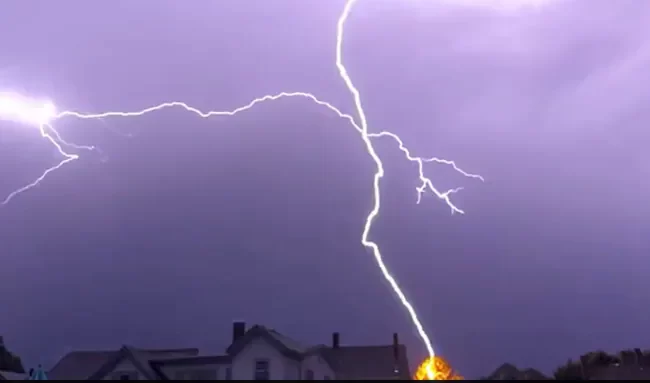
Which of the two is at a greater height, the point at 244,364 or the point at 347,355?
the point at 347,355

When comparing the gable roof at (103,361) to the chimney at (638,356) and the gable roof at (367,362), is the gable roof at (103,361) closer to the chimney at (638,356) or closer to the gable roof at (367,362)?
the gable roof at (367,362)

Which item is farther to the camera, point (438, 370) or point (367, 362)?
point (367, 362)

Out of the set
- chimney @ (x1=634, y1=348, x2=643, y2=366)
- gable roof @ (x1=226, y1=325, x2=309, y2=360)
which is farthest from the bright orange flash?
chimney @ (x1=634, y1=348, x2=643, y2=366)

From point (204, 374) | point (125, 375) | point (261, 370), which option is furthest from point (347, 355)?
point (125, 375)

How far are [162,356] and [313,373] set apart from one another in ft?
20.3

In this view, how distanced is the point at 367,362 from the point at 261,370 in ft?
21.2

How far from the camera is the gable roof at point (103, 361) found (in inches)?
1053

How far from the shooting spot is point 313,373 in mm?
27391

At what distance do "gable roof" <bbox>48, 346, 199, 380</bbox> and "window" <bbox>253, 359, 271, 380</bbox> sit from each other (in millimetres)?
3760

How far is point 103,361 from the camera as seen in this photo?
33.9 meters

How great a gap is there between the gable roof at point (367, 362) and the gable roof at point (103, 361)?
6070mm

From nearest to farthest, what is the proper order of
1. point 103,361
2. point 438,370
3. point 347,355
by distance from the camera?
1. point 438,370
2. point 347,355
3. point 103,361

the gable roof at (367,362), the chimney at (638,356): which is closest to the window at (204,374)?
the gable roof at (367,362)

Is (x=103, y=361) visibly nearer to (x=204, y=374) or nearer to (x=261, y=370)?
(x=204, y=374)
